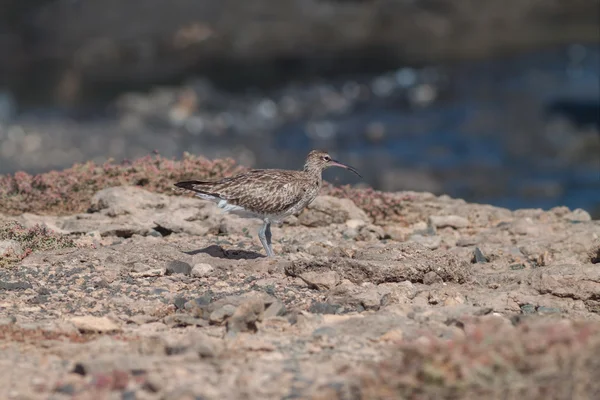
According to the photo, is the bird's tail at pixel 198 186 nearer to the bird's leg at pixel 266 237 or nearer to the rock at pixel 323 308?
the bird's leg at pixel 266 237

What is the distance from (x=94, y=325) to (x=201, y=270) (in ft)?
7.49

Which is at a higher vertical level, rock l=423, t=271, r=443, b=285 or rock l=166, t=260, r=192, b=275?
rock l=423, t=271, r=443, b=285

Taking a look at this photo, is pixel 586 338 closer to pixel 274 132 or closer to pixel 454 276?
pixel 454 276

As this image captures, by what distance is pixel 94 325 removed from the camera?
31.4ft

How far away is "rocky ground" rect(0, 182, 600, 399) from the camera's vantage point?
23.9 ft

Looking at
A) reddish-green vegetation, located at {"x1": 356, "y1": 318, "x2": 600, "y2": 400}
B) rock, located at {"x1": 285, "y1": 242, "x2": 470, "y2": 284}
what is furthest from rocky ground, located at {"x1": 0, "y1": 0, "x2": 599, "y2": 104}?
reddish-green vegetation, located at {"x1": 356, "y1": 318, "x2": 600, "y2": 400}

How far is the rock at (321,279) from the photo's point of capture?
11.2 meters

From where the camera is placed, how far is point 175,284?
450 inches

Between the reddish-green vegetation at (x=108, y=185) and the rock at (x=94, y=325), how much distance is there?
5.76 meters

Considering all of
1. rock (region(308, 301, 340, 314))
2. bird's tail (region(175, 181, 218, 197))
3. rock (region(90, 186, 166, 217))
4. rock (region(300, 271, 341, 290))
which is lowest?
rock (region(308, 301, 340, 314))

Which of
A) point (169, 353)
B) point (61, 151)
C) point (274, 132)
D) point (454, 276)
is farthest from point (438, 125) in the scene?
point (169, 353)

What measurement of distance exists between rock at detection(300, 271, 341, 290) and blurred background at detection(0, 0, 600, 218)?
13.4 meters

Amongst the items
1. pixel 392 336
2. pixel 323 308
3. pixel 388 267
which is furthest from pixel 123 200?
pixel 392 336

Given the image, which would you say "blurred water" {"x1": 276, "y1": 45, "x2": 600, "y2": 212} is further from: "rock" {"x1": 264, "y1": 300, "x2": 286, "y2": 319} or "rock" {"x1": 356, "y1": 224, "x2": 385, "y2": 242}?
"rock" {"x1": 264, "y1": 300, "x2": 286, "y2": 319}
